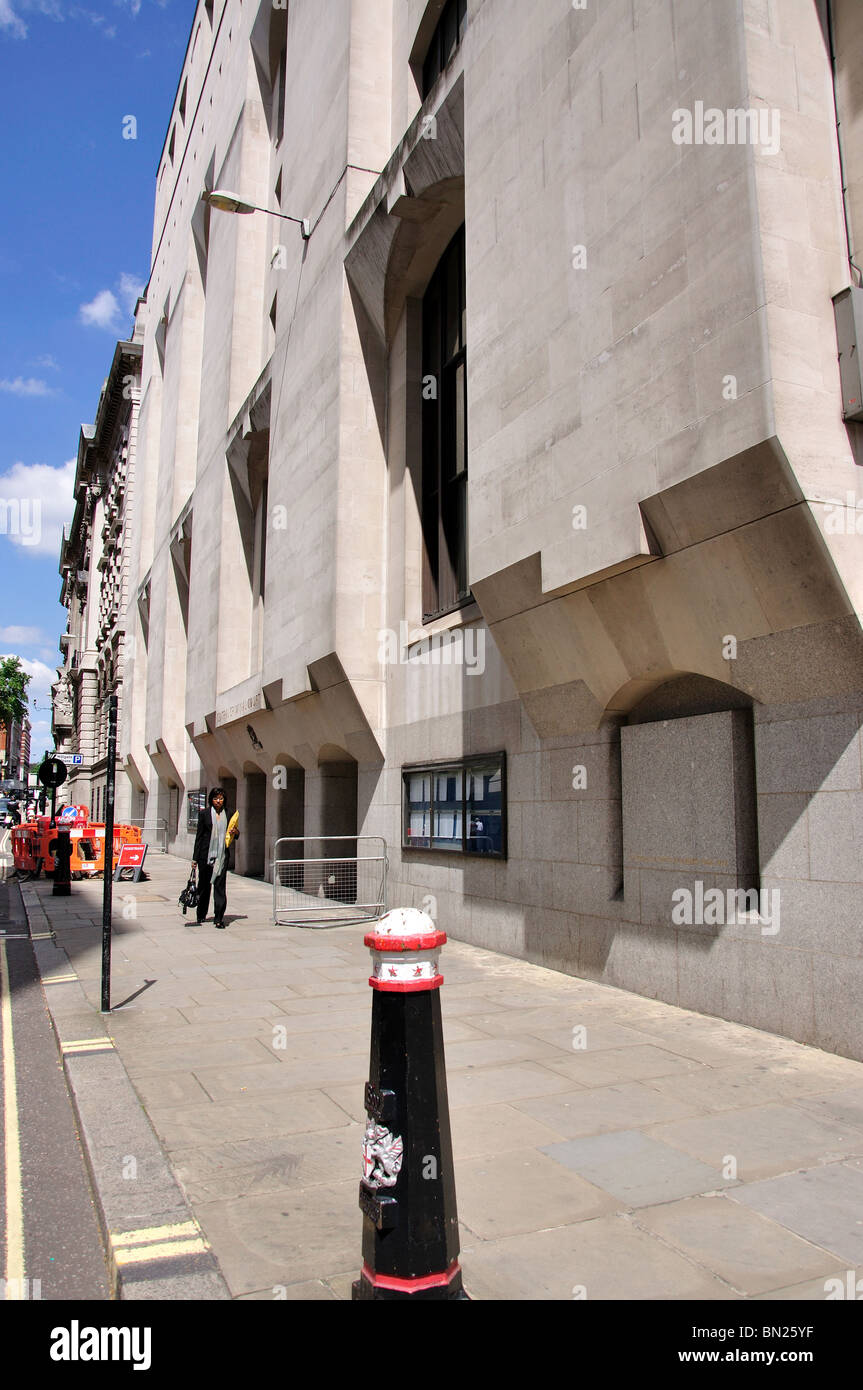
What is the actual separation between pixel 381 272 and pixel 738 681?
10.6m

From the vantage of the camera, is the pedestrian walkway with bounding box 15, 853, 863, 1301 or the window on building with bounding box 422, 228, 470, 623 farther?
the window on building with bounding box 422, 228, 470, 623

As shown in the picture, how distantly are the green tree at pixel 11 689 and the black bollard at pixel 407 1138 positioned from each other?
99.3m

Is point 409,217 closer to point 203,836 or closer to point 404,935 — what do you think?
point 203,836

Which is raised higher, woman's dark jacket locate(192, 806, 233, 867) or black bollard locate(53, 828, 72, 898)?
woman's dark jacket locate(192, 806, 233, 867)

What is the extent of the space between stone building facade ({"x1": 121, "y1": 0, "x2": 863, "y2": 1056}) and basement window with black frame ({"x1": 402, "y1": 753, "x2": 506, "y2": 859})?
60mm

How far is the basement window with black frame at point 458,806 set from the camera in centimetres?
1088

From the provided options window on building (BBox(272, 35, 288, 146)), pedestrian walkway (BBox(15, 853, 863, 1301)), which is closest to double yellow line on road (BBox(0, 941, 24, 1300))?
pedestrian walkway (BBox(15, 853, 863, 1301))

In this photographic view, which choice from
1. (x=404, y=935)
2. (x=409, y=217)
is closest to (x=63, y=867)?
(x=409, y=217)

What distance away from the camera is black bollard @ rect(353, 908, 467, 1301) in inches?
112

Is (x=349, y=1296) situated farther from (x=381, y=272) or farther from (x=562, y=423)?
(x=381, y=272)

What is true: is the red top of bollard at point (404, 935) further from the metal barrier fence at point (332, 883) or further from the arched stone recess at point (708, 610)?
the metal barrier fence at point (332, 883)

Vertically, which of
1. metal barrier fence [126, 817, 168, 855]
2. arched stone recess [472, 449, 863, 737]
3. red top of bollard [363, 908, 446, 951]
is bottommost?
metal barrier fence [126, 817, 168, 855]

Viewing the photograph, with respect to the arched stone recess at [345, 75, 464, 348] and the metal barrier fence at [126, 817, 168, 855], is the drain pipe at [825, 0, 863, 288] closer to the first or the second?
the arched stone recess at [345, 75, 464, 348]

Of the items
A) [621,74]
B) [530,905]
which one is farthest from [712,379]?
[530,905]
